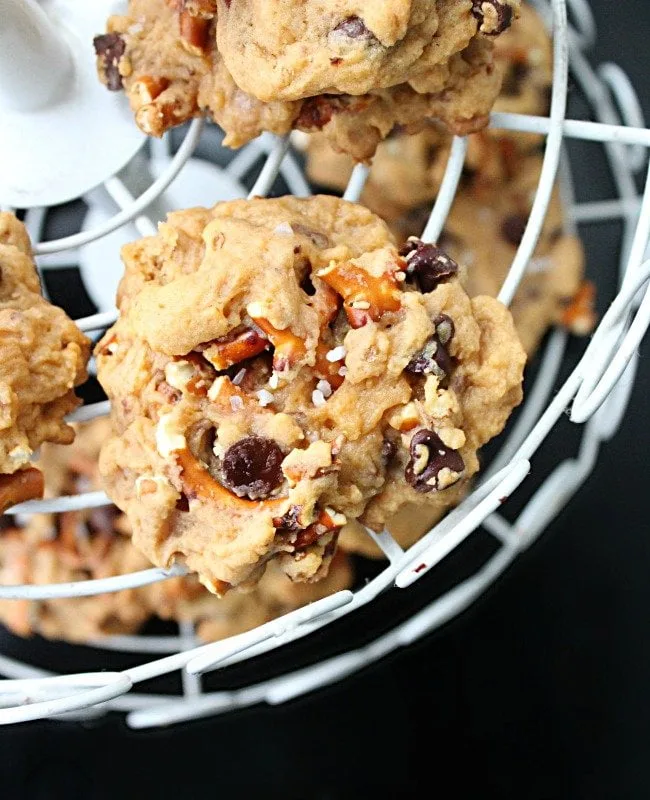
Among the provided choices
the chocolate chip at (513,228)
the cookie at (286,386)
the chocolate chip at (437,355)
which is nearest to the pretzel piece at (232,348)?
the cookie at (286,386)

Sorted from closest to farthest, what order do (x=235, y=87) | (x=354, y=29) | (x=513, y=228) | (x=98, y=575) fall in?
(x=354, y=29) < (x=235, y=87) < (x=98, y=575) < (x=513, y=228)

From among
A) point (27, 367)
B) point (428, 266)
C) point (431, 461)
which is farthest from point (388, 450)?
point (27, 367)

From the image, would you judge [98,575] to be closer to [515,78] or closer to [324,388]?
[324,388]

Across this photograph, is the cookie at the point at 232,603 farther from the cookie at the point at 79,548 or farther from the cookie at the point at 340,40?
the cookie at the point at 340,40

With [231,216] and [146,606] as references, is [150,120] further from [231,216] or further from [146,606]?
[146,606]

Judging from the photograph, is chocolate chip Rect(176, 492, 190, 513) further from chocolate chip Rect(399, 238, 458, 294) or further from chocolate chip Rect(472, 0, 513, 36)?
chocolate chip Rect(472, 0, 513, 36)

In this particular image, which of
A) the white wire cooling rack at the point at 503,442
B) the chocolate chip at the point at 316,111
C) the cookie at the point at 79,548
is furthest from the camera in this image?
the cookie at the point at 79,548
